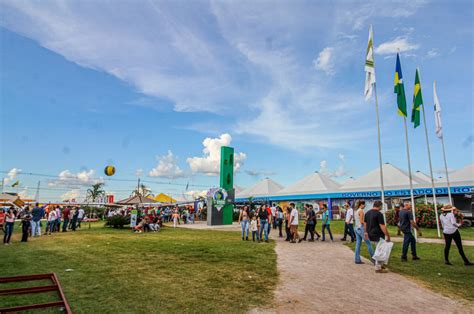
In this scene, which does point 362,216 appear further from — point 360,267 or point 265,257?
point 265,257

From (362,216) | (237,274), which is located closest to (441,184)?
(362,216)

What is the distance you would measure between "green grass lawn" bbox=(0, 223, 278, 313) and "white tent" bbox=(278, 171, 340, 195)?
25278mm

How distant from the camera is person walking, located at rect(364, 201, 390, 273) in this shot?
7517 mm

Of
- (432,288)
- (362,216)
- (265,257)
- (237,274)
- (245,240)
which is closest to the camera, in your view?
(432,288)

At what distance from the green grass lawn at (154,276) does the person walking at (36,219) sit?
14.9ft

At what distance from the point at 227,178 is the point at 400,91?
17388mm

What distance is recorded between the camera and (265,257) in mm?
9367

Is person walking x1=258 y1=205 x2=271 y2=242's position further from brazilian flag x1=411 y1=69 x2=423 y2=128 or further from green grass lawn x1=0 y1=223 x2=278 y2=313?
brazilian flag x1=411 y1=69 x2=423 y2=128

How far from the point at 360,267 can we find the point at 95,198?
71.3 meters

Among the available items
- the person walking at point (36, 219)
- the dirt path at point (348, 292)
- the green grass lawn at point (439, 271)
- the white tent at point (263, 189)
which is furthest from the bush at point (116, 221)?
the white tent at point (263, 189)

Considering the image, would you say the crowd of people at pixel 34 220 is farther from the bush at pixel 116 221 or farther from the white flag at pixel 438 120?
the white flag at pixel 438 120

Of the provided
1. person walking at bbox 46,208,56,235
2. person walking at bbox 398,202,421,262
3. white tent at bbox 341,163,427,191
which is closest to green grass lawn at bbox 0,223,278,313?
person walking at bbox 398,202,421,262

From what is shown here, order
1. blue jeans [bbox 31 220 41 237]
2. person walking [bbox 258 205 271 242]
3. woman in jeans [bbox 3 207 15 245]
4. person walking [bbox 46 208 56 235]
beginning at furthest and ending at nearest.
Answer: person walking [bbox 46 208 56 235] < blue jeans [bbox 31 220 41 237] < person walking [bbox 258 205 271 242] < woman in jeans [bbox 3 207 15 245]

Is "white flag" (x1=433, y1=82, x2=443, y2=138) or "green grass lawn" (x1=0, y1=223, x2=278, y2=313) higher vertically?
"white flag" (x1=433, y1=82, x2=443, y2=138)
